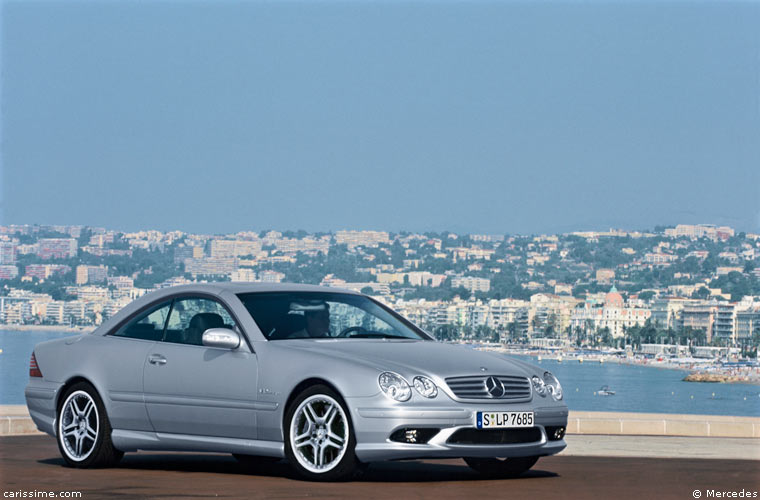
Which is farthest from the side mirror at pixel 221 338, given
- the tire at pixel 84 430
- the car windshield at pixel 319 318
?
the tire at pixel 84 430

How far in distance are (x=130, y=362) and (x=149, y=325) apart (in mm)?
334

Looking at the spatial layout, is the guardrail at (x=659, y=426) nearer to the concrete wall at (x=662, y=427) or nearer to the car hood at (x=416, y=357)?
the concrete wall at (x=662, y=427)

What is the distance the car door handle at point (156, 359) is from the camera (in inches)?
371

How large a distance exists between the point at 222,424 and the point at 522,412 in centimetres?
204

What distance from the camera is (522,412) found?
870 centimetres

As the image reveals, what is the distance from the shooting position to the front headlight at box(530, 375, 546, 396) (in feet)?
29.3

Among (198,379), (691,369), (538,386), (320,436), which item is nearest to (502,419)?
(538,386)

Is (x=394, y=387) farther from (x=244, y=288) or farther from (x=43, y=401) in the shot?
(x=43, y=401)

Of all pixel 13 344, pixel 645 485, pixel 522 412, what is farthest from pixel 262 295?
pixel 13 344

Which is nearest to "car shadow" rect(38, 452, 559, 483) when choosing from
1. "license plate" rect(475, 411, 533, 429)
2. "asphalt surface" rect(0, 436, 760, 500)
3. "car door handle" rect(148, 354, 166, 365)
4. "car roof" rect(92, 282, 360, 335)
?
"asphalt surface" rect(0, 436, 760, 500)

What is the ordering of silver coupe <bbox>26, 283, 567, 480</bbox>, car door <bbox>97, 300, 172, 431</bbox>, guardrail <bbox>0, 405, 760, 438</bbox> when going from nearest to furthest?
silver coupe <bbox>26, 283, 567, 480</bbox>, car door <bbox>97, 300, 172, 431</bbox>, guardrail <bbox>0, 405, 760, 438</bbox>

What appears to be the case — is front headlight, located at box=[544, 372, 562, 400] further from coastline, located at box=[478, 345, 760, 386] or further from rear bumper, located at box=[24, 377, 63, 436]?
coastline, located at box=[478, 345, 760, 386]

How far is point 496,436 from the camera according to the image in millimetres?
8586

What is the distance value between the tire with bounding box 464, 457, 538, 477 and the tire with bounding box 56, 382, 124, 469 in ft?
8.84
